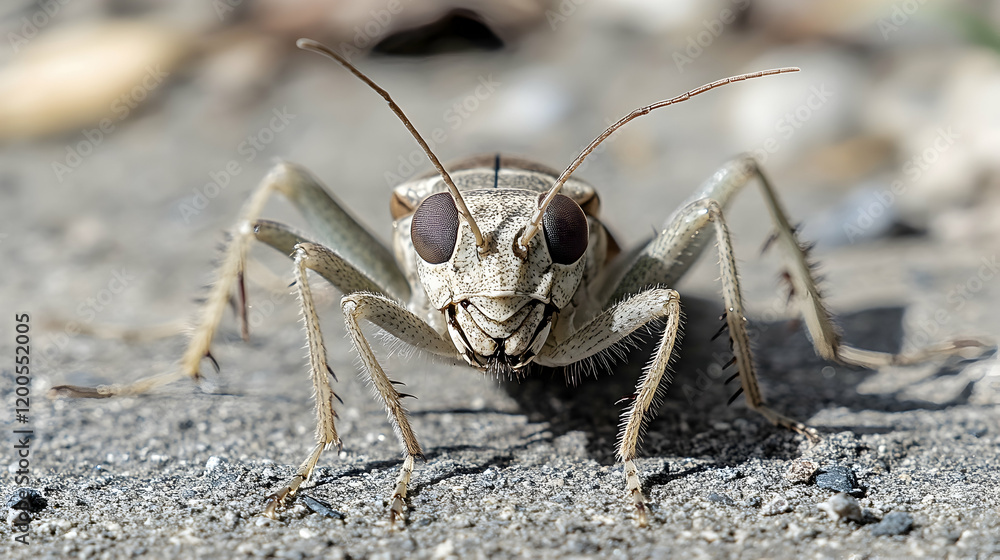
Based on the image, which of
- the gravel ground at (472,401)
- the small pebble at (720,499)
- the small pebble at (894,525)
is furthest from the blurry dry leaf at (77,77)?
the small pebble at (894,525)

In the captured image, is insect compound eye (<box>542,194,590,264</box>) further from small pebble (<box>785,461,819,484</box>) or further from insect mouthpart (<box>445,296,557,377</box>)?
small pebble (<box>785,461,819,484</box>)

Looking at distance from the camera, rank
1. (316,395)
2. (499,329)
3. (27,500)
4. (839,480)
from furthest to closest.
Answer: (499,329), (316,395), (839,480), (27,500)

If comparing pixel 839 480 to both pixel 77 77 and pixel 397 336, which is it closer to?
pixel 397 336

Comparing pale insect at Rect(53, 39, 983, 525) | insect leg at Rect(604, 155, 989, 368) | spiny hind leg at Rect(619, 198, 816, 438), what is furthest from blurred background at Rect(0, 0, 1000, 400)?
spiny hind leg at Rect(619, 198, 816, 438)

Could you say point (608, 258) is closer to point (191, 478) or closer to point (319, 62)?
point (191, 478)

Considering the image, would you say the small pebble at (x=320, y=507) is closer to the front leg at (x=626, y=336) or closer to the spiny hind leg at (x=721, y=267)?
the front leg at (x=626, y=336)

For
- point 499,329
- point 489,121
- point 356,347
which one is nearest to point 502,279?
point 499,329
